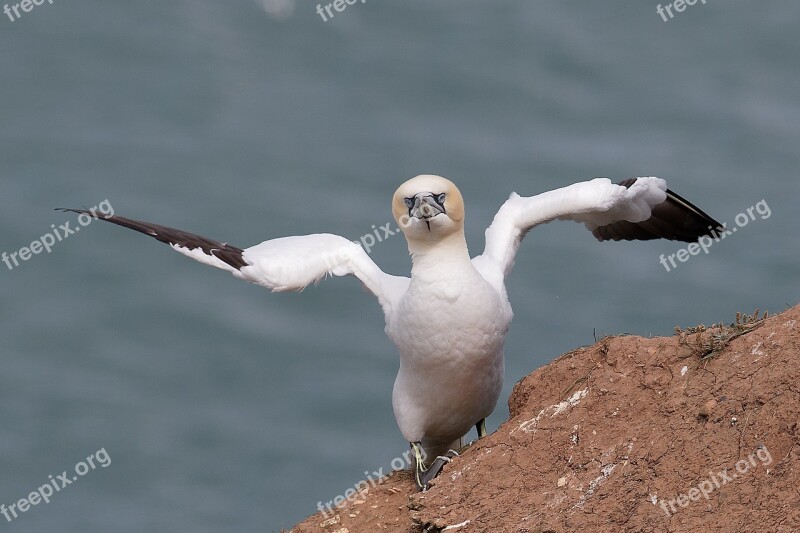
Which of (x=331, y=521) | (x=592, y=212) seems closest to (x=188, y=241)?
(x=331, y=521)

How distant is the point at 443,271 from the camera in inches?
434

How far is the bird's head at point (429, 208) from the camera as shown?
10990 mm

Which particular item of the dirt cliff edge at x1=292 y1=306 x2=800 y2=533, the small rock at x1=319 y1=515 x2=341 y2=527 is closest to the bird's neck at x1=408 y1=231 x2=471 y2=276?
the dirt cliff edge at x1=292 y1=306 x2=800 y2=533

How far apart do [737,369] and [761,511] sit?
3.56 feet

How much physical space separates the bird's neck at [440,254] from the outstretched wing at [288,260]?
67 centimetres

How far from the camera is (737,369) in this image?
9.20 meters

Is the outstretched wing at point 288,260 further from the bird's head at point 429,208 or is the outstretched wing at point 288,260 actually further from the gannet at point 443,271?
the bird's head at point 429,208

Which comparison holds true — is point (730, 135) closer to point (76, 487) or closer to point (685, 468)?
point (76, 487)

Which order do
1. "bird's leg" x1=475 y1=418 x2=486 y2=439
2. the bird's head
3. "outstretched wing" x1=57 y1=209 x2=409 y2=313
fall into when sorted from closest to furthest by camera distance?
1. the bird's head
2. "outstretched wing" x1=57 y1=209 x2=409 y2=313
3. "bird's leg" x1=475 y1=418 x2=486 y2=439

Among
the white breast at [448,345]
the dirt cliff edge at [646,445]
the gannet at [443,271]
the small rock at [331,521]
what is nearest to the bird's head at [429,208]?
the gannet at [443,271]

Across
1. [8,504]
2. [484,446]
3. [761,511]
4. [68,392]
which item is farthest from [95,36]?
[761,511]

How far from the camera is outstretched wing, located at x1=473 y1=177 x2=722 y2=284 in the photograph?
12.0 metres

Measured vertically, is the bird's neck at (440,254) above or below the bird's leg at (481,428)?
above

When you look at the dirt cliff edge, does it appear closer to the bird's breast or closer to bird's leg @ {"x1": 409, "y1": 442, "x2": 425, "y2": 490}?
the bird's breast
